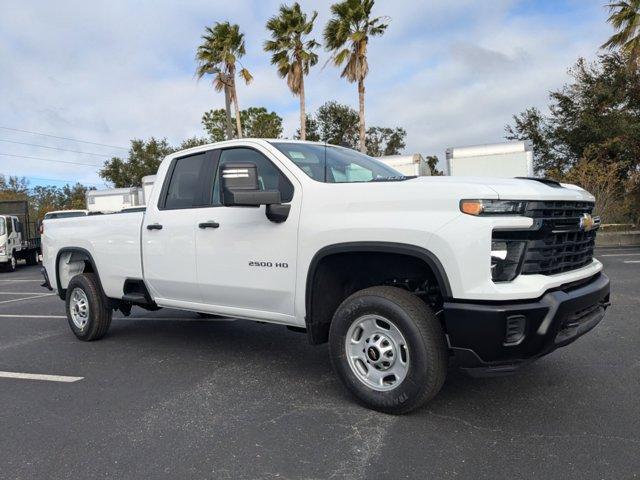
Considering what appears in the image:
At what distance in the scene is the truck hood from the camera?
10.5 ft

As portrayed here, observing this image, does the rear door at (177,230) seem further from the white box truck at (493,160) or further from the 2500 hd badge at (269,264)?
the white box truck at (493,160)

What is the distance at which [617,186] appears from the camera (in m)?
20.3

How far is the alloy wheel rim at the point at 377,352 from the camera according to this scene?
3.53 meters

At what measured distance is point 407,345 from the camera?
3.41m

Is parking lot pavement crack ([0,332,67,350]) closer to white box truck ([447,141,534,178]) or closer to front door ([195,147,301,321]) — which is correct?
front door ([195,147,301,321])

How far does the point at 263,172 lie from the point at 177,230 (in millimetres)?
1057

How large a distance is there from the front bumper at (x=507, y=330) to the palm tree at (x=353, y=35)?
2108 centimetres

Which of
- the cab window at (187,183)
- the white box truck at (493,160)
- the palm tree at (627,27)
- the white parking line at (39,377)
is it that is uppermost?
the palm tree at (627,27)

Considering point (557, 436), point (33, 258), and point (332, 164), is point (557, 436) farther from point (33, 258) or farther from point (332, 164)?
point (33, 258)

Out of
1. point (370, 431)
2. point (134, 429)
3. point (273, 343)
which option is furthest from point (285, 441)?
point (273, 343)

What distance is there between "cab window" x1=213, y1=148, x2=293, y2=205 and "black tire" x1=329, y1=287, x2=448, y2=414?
1.04 metres

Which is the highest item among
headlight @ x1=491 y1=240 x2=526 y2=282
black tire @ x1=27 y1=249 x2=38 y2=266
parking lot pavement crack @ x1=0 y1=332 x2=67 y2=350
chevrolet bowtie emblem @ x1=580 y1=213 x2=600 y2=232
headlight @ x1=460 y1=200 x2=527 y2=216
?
headlight @ x1=460 y1=200 x2=527 y2=216

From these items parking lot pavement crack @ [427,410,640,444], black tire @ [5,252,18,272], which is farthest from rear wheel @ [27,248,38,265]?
parking lot pavement crack @ [427,410,640,444]

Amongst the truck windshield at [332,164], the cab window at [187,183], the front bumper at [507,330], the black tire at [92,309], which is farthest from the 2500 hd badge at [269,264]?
the black tire at [92,309]
